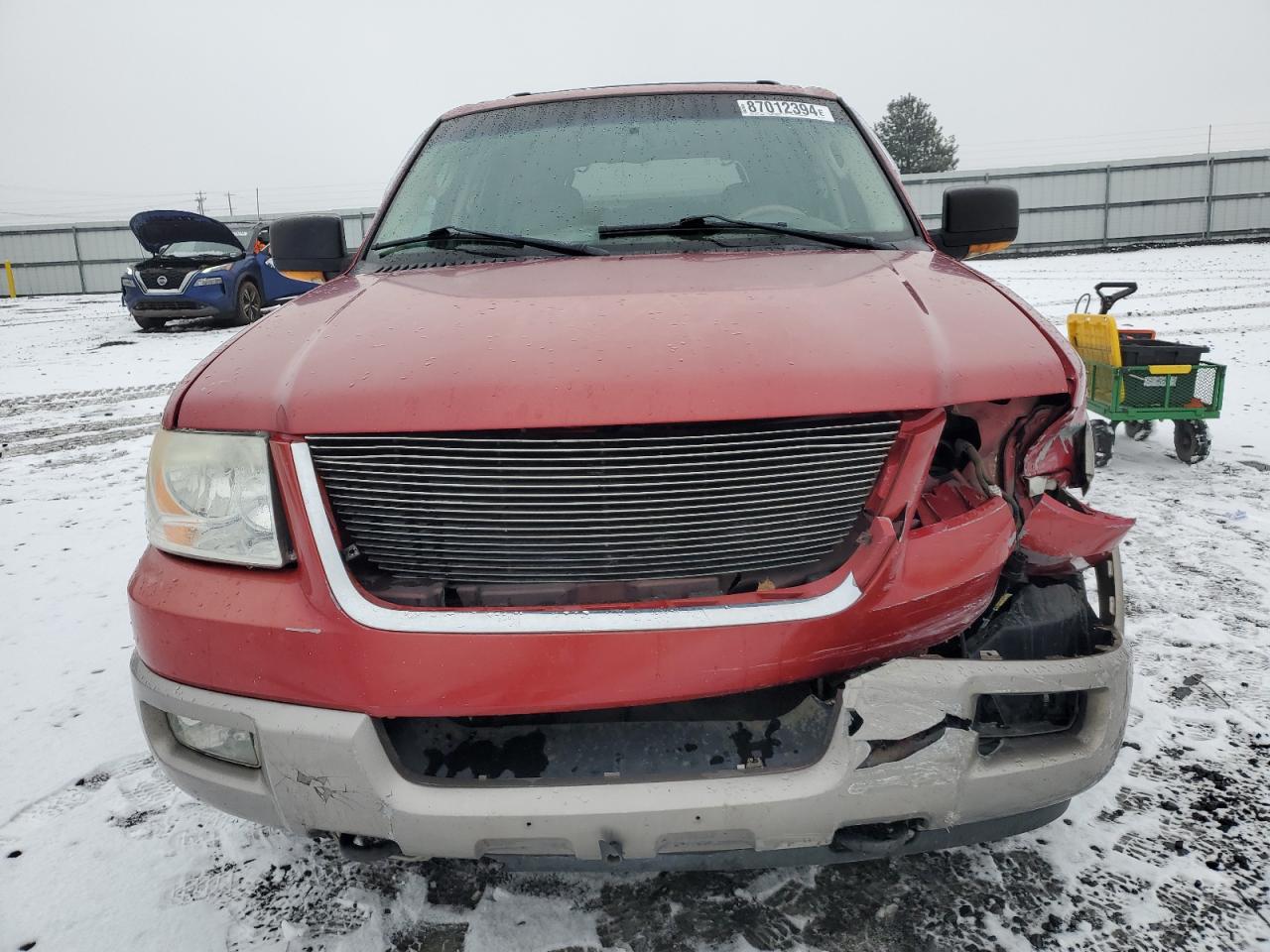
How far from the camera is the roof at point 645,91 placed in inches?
Answer: 105

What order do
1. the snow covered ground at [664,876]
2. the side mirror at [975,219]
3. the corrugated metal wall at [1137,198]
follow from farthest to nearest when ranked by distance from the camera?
the corrugated metal wall at [1137,198] → the side mirror at [975,219] → the snow covered ground at [664,876]

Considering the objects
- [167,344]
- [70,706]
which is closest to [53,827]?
[70,706]

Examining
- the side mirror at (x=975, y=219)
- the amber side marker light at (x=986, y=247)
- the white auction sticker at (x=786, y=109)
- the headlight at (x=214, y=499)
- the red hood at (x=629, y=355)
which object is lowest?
the headlight at (x=214, y=499)

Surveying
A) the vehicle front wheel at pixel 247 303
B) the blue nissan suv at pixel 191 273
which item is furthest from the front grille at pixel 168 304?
the vehicle front wheel at pixel 247 303

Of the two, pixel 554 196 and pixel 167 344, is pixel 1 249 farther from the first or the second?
pixel 554 196

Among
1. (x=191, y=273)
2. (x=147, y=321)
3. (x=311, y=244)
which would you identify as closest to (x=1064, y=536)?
(x=311, y=244)

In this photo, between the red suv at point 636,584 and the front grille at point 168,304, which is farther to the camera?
the front grille at point 168,304

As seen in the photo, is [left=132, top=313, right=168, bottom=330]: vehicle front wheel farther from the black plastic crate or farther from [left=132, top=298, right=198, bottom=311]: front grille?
the black plastic crate

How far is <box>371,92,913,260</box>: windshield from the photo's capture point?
2340mm

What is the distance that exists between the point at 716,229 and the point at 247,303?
12114mm

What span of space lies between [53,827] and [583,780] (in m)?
1.49

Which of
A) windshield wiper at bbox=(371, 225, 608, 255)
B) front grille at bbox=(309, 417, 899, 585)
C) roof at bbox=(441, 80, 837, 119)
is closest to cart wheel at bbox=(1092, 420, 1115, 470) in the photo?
roof at bbox=(441, 80, 837, 119)

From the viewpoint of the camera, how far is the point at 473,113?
2820 millimetres

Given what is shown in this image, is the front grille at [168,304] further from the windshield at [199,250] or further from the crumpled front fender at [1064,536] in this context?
the crumpled front fender at [1064,536]
